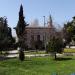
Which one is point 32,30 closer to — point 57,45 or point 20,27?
point 20,27

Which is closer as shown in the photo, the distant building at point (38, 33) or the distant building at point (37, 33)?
the distant building at point (37, 33)

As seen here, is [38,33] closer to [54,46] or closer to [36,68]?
[54,46]

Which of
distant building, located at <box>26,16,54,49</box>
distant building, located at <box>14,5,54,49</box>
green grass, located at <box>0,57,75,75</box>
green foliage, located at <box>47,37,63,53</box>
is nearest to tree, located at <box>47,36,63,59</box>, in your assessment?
green foliage, located at <box>47,37,63,53</box>

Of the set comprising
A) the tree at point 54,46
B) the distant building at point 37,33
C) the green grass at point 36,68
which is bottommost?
the green grass at point 36,68

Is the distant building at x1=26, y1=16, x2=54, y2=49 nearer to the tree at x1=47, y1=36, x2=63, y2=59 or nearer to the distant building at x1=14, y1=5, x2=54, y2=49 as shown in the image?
the distant building at x1=14, y1=5, x2=54, y2=49

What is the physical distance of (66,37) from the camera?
3388 inches

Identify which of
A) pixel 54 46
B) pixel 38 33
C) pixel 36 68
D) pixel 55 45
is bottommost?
pixel 36 68

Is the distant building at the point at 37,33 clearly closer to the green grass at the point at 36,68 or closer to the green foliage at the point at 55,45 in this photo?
the green foliage at the point at 55,45

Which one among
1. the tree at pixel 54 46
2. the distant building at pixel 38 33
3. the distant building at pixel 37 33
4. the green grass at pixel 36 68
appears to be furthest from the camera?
the distant building at pixel 38 33

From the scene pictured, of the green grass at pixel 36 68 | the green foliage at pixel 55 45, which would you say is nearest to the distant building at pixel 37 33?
the green foliage at pixel 55 45

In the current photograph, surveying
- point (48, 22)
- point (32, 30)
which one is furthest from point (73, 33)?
point (32, 30)

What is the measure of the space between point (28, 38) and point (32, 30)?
4.20 m

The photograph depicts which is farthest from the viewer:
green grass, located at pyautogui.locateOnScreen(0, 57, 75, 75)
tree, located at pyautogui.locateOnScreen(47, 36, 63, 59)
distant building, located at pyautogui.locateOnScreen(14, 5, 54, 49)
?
distant building, located at pyautogui.locateOnScreen(14, 5, 54, 49)

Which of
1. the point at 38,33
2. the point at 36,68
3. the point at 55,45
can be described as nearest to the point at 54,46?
the point at 55,45
